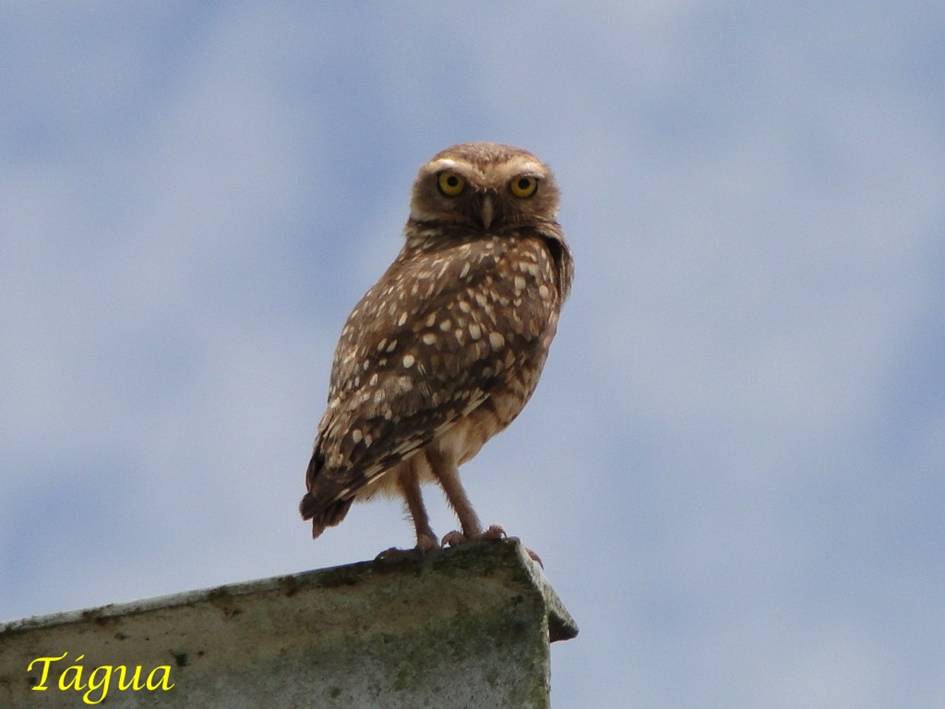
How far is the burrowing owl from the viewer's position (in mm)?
4695

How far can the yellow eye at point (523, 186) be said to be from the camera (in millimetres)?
6051

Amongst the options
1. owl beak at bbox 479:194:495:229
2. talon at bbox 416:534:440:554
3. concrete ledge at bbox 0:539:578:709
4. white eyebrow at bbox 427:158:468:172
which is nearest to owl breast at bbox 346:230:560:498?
talon at bbox 416:534:440:554

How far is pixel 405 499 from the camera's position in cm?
509

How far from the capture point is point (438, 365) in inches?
195

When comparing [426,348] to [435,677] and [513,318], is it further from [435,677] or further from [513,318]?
[435,677]

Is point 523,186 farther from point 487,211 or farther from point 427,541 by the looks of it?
point 427,541

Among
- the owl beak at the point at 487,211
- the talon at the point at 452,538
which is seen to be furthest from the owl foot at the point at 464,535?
the owl beak at the point at 487,211

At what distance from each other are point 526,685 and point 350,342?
2043 mm

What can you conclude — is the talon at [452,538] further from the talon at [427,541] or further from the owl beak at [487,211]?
the owl beak at [487,211]

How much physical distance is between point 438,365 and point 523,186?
1390mm

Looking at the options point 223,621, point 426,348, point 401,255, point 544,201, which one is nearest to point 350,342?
point 426,348

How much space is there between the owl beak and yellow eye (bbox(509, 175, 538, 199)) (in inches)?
5.0

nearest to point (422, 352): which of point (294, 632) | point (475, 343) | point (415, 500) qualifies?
point (475, 343)

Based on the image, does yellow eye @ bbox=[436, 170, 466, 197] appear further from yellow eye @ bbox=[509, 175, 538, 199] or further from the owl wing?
the owl wing
